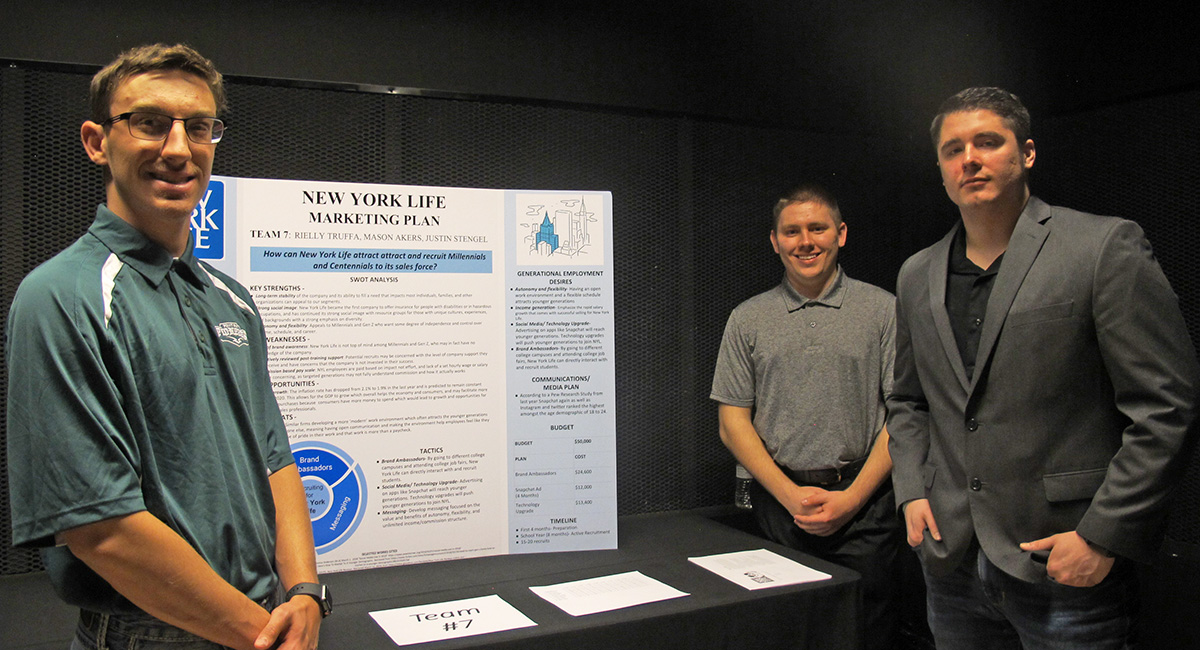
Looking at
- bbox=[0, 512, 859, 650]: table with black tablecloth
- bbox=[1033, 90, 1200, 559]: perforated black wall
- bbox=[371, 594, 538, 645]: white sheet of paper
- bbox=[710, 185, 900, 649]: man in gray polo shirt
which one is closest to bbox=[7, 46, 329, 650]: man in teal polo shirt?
bbox=[371, 594, 538, 645]: white sheet of paper

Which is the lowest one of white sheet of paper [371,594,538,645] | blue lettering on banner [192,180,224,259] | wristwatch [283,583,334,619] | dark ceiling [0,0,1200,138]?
white sheet of paper [371,594,538,645]

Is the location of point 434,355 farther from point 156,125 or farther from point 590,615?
point 156,125

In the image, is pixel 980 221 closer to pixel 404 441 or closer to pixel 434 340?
pixel 434 340

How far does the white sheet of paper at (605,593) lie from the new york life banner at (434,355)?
0.32 metres

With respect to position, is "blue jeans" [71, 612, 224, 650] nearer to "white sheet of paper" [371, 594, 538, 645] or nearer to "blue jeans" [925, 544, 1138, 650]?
"white sheet of paper" [371, 594, 538, 645]

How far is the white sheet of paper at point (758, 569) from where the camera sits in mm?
2010

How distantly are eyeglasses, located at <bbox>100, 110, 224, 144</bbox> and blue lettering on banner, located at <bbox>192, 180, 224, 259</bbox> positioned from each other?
806 millimetres

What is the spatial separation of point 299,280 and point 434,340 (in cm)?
40

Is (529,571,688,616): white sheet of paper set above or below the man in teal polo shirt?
below

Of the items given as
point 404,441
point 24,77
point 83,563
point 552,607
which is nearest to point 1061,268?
point 552,607

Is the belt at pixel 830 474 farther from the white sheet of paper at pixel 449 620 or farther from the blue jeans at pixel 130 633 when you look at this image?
the blue jeans at pixel 130 633

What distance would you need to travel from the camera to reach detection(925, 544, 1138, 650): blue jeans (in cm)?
156

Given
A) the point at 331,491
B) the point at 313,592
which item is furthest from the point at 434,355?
the point at 313,592

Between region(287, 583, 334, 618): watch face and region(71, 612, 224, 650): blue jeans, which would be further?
region(287, 583, 334, 618): watch face
